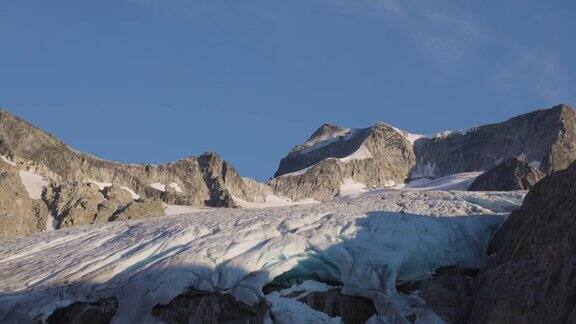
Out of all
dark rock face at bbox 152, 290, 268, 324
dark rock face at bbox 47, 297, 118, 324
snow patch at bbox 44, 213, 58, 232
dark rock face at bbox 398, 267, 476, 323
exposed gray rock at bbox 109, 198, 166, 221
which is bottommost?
dark rock face at bbox 398, 267, 476, 323

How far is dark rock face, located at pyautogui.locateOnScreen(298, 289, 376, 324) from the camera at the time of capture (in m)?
28.1

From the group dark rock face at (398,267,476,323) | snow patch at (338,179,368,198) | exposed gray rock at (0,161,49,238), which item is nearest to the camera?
dark rock face at (398,267,476,323)

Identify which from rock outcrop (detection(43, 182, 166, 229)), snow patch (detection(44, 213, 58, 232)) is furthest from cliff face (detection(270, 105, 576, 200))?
snow patch (detection(44, 213, 58, 232))

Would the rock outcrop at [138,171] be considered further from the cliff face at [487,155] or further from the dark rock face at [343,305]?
the dark rock face at [343,305]

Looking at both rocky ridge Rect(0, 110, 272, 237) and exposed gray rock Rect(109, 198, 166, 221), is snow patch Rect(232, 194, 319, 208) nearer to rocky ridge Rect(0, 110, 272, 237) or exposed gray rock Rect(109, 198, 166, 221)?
rocky ridge Rect(0, 110, 272, 237)

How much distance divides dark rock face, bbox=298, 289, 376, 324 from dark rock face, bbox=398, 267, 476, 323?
2.05m

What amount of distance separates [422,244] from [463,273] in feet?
6.60

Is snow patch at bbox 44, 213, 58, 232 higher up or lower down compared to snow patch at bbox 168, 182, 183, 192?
lower down

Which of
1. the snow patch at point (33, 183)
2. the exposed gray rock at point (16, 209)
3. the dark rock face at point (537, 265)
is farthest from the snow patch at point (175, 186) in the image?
the dark rock face at point (537, 265)

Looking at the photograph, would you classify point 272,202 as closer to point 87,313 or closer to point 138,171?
point 138,171

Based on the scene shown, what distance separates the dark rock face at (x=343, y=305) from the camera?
28.1m

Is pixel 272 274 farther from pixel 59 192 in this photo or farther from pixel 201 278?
pixel 59 192

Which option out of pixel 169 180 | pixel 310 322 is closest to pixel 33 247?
pixel 310 322

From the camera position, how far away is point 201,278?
96.1 feet
